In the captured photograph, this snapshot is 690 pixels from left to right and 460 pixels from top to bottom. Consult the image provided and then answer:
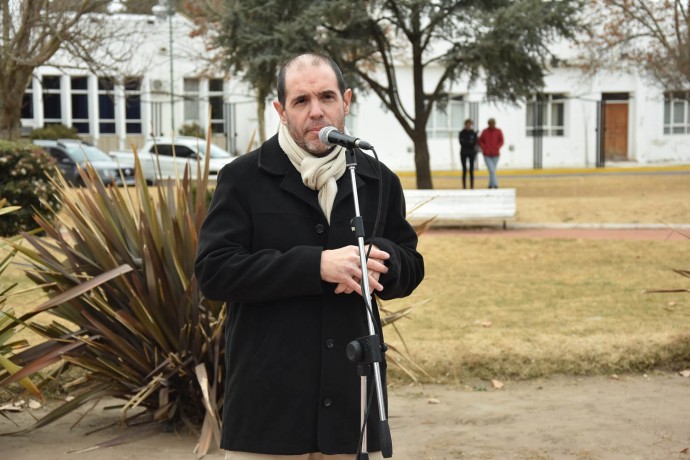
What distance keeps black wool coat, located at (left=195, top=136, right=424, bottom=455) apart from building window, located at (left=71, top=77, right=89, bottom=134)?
4153cm

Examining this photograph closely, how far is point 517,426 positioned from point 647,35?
28.2m

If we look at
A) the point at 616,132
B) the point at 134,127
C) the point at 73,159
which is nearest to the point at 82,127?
the point at 134,127

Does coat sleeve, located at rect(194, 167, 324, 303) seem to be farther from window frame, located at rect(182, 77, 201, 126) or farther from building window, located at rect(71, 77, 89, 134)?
building window, located at rect(71, 77, 89, 134)

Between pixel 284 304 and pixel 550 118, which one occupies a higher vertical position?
pixel 550 118

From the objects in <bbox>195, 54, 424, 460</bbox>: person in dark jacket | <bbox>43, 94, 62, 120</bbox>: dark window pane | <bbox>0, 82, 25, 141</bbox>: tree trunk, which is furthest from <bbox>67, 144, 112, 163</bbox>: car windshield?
<bbox>195, 54, 424, 460</bbox>: person in dark jacket

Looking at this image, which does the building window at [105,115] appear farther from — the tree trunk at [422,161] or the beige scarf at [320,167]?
the beige scarf at [320,167]

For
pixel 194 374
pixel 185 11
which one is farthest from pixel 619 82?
pixel 194 374

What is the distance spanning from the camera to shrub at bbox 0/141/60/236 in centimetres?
1382

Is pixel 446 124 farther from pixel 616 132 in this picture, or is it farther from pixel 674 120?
pixel 674 120

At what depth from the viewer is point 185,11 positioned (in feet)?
117

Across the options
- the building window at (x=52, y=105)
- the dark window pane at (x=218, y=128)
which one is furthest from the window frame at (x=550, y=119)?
the building window at (x=52, y=105)

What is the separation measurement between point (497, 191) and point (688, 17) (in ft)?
37.7

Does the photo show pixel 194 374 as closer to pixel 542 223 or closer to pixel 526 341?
pixel 526 341

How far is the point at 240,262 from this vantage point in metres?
3.25
